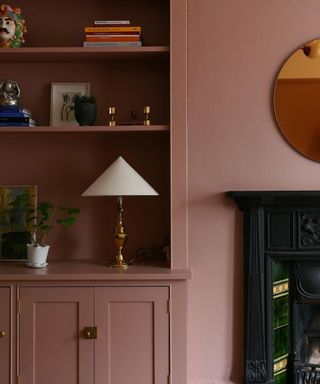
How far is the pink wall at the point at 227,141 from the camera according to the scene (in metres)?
2.70

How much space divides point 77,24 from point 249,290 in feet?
5.55

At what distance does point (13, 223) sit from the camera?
9.35ft

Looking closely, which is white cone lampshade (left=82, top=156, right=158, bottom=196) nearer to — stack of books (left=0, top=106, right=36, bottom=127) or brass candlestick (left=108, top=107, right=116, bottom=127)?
brass candlestick (left=108, top=107, right=116, bottom=127)

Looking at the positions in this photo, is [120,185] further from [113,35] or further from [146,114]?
[113,35]

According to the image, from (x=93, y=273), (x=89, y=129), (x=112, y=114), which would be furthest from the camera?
(x=112, y=114)

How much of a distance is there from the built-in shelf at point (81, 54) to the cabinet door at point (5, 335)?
117 centimetres

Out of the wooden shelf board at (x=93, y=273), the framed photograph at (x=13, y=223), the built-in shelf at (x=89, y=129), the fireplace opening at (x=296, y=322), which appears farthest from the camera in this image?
the framed photograph at (x=13, y=223)

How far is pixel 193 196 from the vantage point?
8.87 ft

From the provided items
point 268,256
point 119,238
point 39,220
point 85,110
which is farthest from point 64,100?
point 268,256

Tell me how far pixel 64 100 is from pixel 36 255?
86 cm

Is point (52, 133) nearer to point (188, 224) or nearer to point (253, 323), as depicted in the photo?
Result: point (188, 224)

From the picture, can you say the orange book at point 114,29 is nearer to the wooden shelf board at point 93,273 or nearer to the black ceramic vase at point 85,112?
the black ceramic vase at point 85,112

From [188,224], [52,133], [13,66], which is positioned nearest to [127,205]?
[188,224]

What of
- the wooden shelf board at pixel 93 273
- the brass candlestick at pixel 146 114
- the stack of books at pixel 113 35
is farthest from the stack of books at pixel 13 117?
the wooden shelf board at pixel 93 273
